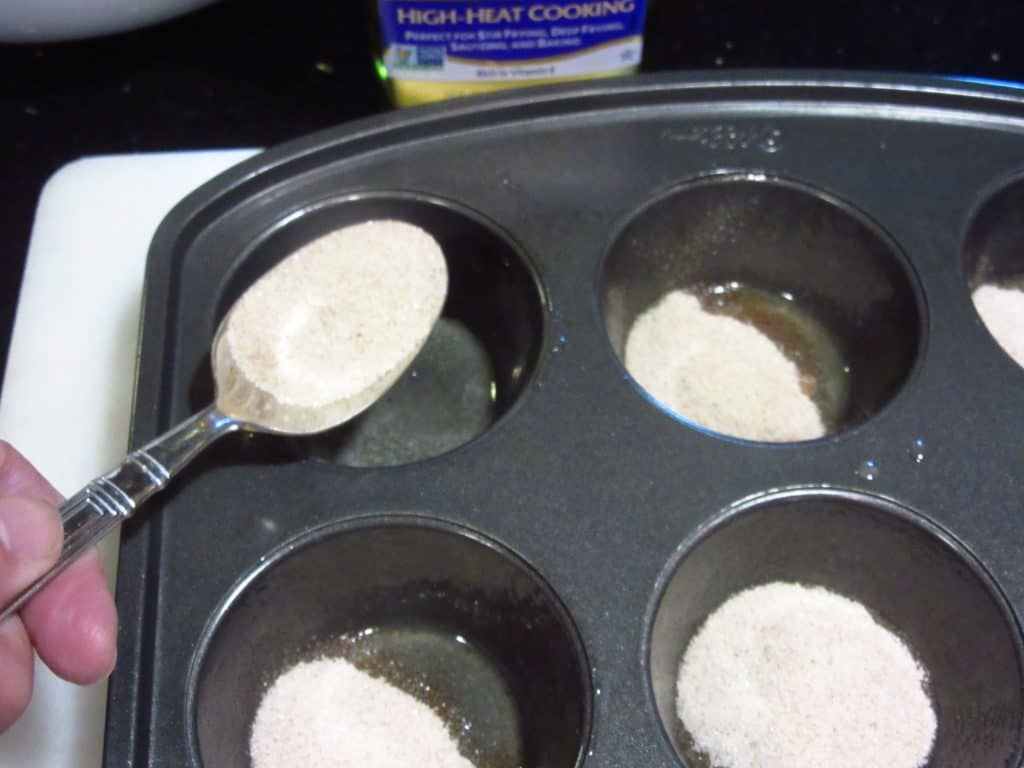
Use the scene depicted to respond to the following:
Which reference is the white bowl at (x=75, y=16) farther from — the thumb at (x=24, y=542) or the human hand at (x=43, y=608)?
the thumb at (x=24, y=542)

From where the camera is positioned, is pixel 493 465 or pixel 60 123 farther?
pixel 60 123

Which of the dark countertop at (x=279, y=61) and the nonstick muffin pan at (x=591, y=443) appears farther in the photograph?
the dark countertop at (x=279, y=61)

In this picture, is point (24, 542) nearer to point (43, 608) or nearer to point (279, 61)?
point (43, 608)

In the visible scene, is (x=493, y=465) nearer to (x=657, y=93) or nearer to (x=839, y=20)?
(x=657, y=93)

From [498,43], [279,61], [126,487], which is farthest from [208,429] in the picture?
[279,61]

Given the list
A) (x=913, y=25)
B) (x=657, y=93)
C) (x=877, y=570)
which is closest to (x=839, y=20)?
(x=913, y=25)

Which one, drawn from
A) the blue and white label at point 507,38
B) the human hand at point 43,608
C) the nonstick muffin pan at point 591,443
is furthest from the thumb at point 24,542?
the blue and white label at point 507,38

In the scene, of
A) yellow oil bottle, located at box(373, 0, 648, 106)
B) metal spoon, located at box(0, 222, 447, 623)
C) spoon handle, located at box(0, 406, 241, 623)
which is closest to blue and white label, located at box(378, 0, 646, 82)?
yellow oil bottle, located at box(373, 0, 648, 106)
